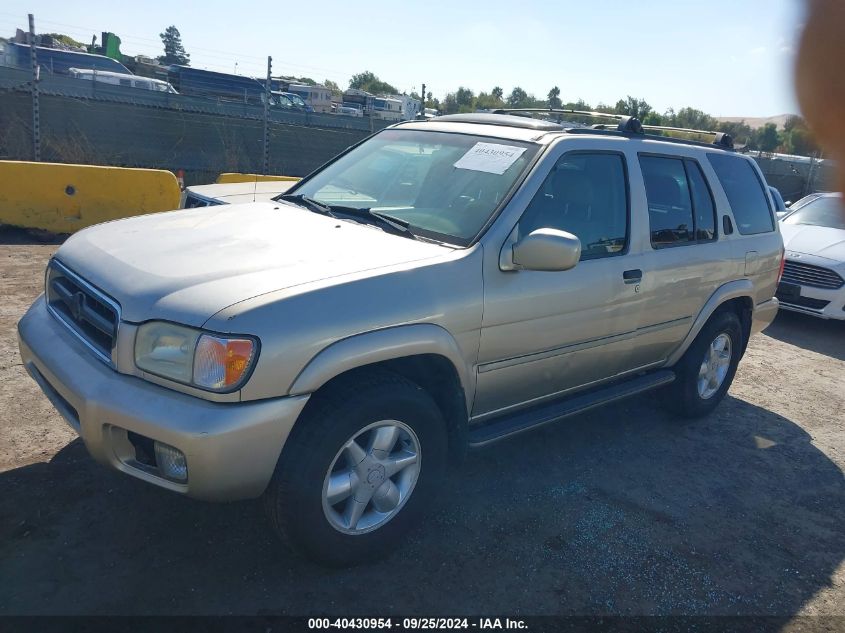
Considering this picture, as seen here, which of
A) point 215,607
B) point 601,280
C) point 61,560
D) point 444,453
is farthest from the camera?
point 601,280

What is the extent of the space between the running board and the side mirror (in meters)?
0.82

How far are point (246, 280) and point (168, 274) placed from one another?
0.34 m

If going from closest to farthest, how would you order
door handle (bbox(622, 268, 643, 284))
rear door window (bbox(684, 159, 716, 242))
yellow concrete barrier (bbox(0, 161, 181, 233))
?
1. door handle (bbox(622, 268, 643, 284))
2. rear door window (bbox(684, 159, 716, 242))
3. yellow concrete barrier (bbox(0, 161, 181, 233))

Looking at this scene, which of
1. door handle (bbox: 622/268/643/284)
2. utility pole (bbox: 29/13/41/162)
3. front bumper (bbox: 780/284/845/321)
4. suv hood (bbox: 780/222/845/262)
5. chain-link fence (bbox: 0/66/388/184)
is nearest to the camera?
door handle (bbox: 622/268/643/284)

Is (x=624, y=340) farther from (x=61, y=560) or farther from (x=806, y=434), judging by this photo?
(x=61, y=560)

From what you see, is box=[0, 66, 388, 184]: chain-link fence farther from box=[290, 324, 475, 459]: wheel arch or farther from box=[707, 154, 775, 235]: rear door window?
box=[290, 324, 475, 459]: wheel arch

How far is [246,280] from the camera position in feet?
8.45

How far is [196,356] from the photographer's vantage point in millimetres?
2373

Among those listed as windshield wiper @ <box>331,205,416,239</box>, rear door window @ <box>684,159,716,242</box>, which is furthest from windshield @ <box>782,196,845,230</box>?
windshield wiper @ <box>331,205,416,239</box>

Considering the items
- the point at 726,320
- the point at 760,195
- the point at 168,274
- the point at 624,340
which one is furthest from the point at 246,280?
the point at 760,195

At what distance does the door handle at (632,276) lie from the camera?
3.77 meters

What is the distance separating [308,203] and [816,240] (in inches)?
280

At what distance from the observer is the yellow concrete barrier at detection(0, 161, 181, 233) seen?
7773mm

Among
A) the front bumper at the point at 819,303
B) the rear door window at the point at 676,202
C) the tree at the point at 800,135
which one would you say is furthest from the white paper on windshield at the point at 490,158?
the front bumper at the point at 819,303
